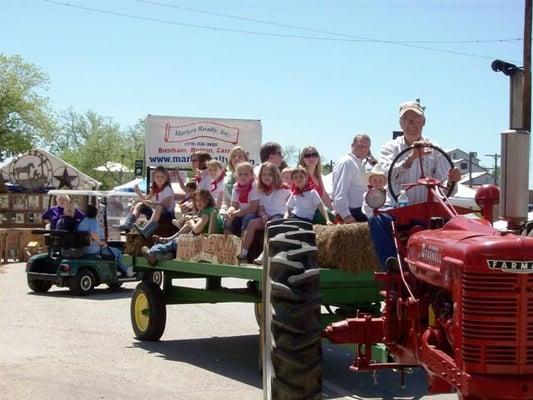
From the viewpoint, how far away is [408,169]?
17.2 ft

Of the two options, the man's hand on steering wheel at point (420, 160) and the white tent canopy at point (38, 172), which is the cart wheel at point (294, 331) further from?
the white tent canopy at point (38, 172)

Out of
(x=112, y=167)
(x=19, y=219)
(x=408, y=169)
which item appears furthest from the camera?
(x=112, y=167)

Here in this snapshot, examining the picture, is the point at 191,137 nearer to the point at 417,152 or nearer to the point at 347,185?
the point at 347,185

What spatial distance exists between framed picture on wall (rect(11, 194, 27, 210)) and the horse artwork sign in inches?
740

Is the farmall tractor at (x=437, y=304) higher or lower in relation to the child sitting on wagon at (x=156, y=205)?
lower

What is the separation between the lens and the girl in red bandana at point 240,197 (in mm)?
8273

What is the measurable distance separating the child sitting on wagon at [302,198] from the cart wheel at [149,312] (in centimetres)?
246

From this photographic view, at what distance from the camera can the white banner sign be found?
16578mm

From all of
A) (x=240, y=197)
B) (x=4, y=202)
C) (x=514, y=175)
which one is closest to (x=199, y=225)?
(x=240, y=197)

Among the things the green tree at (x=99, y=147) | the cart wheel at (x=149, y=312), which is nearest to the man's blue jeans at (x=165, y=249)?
the cart wheel at (x=149, y=312)

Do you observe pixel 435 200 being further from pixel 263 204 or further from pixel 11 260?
pixel 11 260

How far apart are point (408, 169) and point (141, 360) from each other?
4260mm

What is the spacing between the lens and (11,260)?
76.9 feet

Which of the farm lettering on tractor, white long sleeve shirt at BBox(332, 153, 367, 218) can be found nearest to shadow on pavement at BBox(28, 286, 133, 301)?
white long sleeve shirt at BBox(332, 153, 367, 218)
